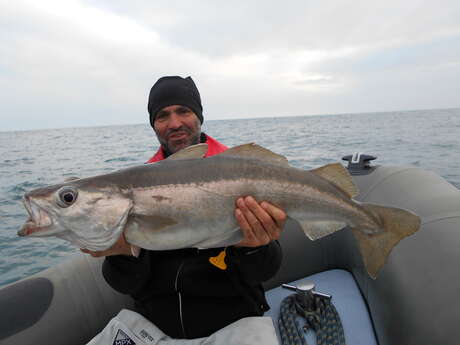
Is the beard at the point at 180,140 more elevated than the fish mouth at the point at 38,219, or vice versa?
the beard at the point at 180,140

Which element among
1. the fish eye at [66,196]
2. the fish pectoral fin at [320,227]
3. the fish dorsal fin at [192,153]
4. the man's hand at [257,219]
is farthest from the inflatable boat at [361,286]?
the fish dorsal fin at [192,153]

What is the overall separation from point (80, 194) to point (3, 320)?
7.32 ft

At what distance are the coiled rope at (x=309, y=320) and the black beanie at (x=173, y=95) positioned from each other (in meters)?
2.79

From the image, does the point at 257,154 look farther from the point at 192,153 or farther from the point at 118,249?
the point at 118,249

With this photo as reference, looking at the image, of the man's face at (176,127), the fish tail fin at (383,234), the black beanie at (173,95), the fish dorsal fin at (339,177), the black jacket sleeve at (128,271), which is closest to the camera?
the fish tail fin at (383,234)

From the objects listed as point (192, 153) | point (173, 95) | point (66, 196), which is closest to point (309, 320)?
point (192, 153)

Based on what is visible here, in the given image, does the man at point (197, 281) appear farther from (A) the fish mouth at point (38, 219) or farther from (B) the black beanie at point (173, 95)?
(B) the black beanie at point (173, 95)

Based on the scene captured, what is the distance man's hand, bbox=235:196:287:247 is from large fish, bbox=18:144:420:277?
0.21 feet

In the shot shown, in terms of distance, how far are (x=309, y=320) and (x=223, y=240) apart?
2.06m

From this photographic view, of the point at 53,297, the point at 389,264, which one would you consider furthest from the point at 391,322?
the point at 53,297

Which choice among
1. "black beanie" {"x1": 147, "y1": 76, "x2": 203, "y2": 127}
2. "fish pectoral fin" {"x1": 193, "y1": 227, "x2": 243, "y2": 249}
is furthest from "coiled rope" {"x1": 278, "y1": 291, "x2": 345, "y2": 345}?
"black beanie" {"x1": 147, "y1": 76, "x2": 203, "y2": 127}

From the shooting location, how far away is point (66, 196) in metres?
2.45

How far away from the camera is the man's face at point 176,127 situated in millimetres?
4191

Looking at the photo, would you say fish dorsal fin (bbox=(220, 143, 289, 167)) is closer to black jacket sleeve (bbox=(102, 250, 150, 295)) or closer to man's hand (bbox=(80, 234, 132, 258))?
man's hand (bbox=(80, 234, 132, 258))
